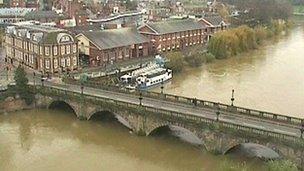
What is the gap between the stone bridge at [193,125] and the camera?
35.7m

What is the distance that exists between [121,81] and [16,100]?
47.5 feet

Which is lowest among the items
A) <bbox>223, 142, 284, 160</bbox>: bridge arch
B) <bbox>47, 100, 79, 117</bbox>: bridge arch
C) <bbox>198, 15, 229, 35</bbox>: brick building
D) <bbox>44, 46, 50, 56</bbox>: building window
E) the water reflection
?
the water reflection

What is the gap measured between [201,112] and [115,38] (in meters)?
32.2

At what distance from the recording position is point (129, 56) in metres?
73.4

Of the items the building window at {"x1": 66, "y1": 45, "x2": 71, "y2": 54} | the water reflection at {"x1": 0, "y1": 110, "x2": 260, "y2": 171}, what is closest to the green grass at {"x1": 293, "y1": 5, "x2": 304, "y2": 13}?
the building window at {"x1": 66, "y1": 45, "x2": 71, "y2": 54}

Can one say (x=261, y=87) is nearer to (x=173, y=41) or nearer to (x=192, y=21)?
(x=173, y=41)

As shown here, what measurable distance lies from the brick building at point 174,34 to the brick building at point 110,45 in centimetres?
326

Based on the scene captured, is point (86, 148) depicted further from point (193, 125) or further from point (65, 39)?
point (65, 39)

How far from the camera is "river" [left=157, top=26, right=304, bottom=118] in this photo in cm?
5541

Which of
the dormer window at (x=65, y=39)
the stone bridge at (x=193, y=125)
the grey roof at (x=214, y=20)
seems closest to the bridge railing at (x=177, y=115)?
the stone bridge at (x=193, y=125)

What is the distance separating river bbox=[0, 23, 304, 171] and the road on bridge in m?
2.71

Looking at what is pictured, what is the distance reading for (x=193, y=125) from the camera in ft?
131

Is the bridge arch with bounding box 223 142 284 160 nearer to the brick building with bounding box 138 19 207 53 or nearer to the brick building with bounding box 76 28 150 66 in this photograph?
the brick building with bounding box 76 28 150 66

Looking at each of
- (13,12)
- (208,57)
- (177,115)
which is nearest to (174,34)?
(208,57)
